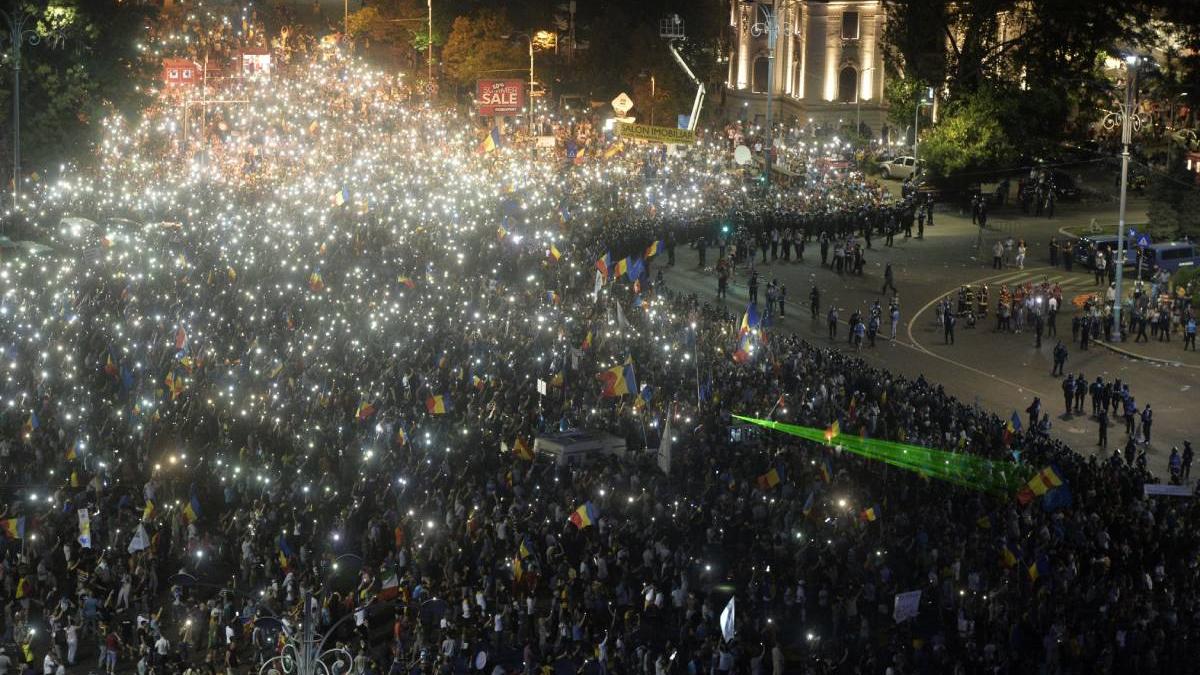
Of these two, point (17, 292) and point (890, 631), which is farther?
point (17, 292)

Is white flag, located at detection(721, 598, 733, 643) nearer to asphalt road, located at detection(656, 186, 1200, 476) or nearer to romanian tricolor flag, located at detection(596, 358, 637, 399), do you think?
romanian tricolor flag, located at detection(596, 358, 637, 399)

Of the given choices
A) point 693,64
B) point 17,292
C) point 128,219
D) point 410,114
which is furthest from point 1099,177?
point 17,292

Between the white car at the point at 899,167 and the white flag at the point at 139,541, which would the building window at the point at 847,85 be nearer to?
the white car at the point at 899,167

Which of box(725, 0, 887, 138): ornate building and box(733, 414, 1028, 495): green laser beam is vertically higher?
box(725, 0, 887, 138): ornate building

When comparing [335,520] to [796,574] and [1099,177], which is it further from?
[1099,177]

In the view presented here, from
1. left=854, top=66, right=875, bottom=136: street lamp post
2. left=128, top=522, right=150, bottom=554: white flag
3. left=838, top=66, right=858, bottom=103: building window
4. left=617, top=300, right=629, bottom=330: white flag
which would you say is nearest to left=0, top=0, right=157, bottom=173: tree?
left=617, top=300, right=629, bottom=330: white flag

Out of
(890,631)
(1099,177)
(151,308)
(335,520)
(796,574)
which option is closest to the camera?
(890,631)

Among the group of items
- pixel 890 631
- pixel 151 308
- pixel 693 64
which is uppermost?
pixel 693 64
